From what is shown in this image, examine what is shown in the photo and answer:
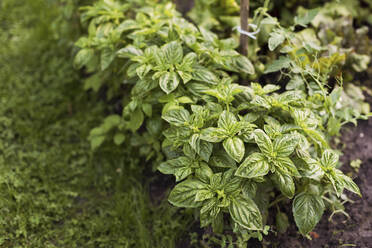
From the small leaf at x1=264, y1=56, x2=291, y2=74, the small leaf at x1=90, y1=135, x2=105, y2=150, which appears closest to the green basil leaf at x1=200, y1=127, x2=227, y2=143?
the small leaf at x1=264, y1=56, x2=291, y2=74

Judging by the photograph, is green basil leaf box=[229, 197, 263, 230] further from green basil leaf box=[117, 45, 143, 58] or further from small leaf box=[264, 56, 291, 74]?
green basil leaf box=[117, 45, 143, 58]

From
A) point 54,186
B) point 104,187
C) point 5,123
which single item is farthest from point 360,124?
point 5,123

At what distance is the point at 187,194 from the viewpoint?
204 centimetres

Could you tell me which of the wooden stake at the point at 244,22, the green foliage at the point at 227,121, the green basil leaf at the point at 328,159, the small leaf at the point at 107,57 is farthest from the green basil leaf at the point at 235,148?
→ the small leaf at the point at 107,57

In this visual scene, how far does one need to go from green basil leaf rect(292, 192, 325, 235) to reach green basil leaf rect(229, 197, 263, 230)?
0.28m

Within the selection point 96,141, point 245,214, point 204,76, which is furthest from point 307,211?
point 96,141

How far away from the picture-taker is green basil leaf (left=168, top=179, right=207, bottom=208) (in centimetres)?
203

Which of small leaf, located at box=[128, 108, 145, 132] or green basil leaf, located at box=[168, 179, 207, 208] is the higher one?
small leaf, located at box=[128, 108, 145, 132]

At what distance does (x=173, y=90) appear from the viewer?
7.79 feet

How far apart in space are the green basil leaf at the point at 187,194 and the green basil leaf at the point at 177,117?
1.12 ft

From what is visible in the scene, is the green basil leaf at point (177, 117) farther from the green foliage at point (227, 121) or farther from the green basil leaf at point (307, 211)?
the green basil leaf at point (307, 211)

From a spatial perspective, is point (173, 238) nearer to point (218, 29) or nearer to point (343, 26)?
point (218, 29)

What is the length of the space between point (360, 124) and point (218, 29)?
1.39 m

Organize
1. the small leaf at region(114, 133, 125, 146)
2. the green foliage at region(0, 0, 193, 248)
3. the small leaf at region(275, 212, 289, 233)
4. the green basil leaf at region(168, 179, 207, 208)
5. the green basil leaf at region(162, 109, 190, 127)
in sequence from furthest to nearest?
the small leaf at region(114, 133, 125, 146)
the green foliage at region(0, 0, 193, 248)
the small leaf at region(275, 212, 289, 233)
the green basil leaf at region(162, 109, 190, 127)
the green basil leaf at region(168, 179, 207, 208)
